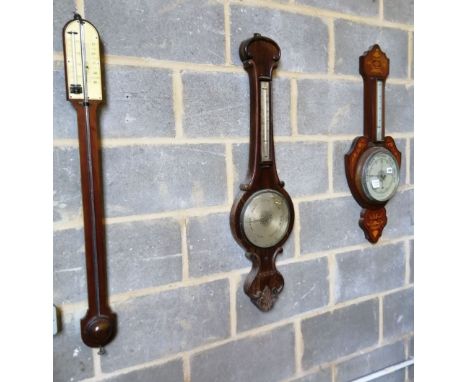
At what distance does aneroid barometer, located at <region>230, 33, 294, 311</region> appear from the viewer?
3.32 feet

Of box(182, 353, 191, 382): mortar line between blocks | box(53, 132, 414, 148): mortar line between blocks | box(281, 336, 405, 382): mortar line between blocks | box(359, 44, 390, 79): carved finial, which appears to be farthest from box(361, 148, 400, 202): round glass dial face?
box(182, 353, 191, 382): mortar line between blocks

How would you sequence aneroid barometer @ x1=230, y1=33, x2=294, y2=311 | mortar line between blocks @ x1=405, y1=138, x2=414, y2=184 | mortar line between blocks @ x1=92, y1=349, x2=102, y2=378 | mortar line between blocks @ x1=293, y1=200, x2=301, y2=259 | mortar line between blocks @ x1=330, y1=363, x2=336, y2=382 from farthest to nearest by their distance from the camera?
mortar line between blocks @ x1=405, y1=138, x2=414, y2=184, mortar line between blocks @ x1=330, y1=363, x2=336, y2=382, mortar line between blocks @ x1=293, y1=200, x2=301, y2=259, aneroid barometer @ x1=230, y1=33, x2=294, y2=311, mortar line between blocks @ x1=92, y1=349, x2=102, y2=378

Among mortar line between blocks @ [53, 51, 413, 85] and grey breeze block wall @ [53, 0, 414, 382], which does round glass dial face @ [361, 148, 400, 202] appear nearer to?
grey breeze block wall @ [53, 0, 414, 382]

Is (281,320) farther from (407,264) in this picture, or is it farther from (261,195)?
(407,264)

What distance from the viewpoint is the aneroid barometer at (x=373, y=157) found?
3.96 feet

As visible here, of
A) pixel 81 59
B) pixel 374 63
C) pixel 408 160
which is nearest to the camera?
pixel 81 59

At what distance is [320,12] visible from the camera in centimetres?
114

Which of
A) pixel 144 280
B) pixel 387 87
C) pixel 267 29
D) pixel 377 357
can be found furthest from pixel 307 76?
pixel 377 357

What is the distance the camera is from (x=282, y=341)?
1.15 m

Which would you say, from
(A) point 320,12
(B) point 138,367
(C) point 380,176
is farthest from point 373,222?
(B) point 138,367

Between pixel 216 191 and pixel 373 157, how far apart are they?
0.50 m
